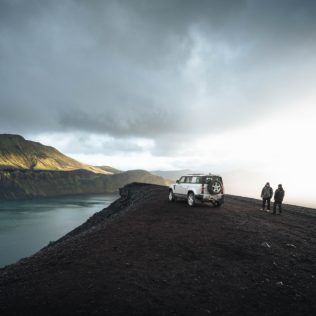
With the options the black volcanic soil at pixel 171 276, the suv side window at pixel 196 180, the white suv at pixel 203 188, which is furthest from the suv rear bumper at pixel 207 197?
the black volcanic soil at pixel 171 276

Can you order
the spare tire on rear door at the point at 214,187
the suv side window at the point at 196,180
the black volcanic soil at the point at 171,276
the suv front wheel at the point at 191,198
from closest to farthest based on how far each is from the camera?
the black volcanic soil at the point at 171,276, the spare tire on rear door at the point at 214,187, the suv side window at the point at 196,180, the suv front wheel at the point at 191,198

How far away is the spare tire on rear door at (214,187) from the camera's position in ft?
64.5

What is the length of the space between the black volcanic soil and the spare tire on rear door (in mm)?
6007

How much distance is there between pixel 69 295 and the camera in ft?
22.6

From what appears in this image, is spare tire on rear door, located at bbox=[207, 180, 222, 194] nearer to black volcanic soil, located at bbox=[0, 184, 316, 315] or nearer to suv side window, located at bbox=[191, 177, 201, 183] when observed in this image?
suv side window, located at bbox=[191, 177, 201, 183]

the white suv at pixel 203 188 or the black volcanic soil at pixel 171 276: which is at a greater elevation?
the white suv at pixel 203 188

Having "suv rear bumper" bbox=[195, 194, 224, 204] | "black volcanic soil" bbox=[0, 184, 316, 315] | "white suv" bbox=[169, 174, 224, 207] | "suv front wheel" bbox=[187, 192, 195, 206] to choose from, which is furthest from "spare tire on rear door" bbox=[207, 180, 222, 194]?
"black volcanic soil" bbox=[0, 184, 316, 315]

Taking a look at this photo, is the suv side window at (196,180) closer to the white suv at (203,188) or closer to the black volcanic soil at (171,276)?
the white suv at (203,188)

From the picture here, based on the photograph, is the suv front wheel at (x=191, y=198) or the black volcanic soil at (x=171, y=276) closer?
the black volcanic soil at (x=171, y=276)

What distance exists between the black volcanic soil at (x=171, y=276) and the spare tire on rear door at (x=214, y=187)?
6007 mm

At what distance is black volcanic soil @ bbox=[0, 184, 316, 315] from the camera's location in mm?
6512

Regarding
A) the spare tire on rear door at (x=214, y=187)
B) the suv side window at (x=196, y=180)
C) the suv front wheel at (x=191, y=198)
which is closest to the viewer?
the spare tire on rear door at (x=214, y=187)

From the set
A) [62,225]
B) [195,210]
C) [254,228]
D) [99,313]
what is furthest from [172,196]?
[62,225]

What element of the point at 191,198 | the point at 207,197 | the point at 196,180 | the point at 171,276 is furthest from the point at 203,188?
the point at 171,276
